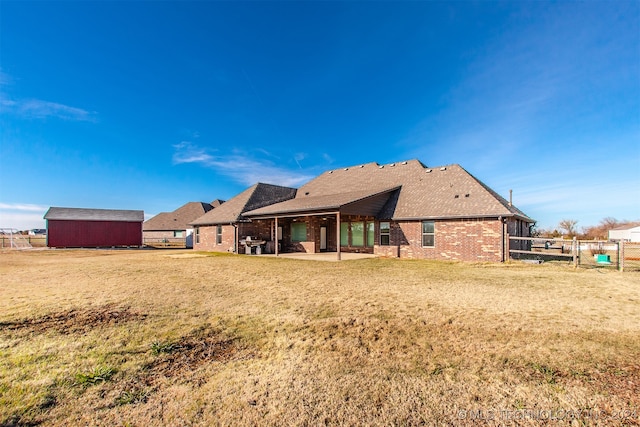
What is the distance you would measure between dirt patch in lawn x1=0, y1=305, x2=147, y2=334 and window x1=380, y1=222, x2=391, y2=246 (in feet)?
48.1

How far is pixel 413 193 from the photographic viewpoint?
18.7m

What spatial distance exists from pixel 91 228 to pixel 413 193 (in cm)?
3226

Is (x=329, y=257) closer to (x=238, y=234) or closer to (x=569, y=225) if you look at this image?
(x=238, y=234)

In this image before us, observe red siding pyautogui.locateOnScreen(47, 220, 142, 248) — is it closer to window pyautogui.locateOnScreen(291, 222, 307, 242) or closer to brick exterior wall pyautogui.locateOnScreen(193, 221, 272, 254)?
brick exterior wall pyautogui.locateOnScreen(193, 221, 272, 254)

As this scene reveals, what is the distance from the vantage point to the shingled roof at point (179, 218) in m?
42.6

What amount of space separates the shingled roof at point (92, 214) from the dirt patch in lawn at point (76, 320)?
99.6 ft

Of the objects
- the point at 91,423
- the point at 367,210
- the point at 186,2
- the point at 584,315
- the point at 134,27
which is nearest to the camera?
the point at 91,423

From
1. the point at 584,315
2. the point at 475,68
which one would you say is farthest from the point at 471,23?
the point at 584,315

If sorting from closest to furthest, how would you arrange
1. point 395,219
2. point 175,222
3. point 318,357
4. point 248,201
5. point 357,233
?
point 318,357
point 395,219
point 357,233
point 248,201
point 175,222

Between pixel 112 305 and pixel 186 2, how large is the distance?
1314cm

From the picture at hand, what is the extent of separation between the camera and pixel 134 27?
13914mm

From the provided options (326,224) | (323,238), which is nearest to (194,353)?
(323,238)

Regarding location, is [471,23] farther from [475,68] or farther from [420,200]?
[420,200]

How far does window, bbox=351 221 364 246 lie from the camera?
65.2ft
